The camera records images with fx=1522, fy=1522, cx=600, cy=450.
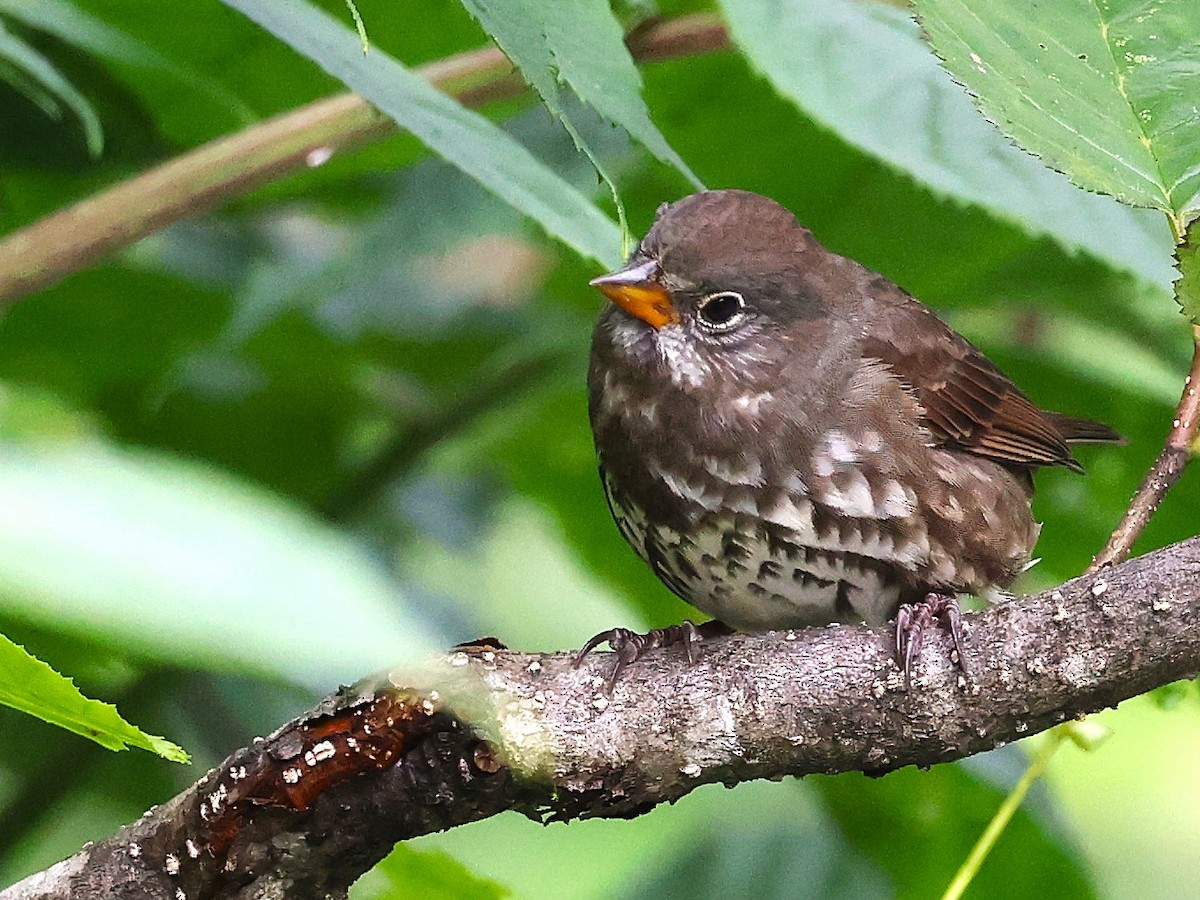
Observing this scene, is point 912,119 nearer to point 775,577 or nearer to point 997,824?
point 775,577

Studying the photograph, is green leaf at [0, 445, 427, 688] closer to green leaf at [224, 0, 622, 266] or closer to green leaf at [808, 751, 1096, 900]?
green leaf at [224, 0, 622, 266]

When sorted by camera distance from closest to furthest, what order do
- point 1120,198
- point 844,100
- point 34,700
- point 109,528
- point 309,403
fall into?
point 109,528 → point 34,700 → point 1120,198 → point 844,100 → point 309,403

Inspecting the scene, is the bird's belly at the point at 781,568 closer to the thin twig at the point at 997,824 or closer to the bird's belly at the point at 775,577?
the bird's belly at the point at 775,577

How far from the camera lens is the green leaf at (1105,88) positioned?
120 cm

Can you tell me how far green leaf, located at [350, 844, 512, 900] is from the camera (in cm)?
145

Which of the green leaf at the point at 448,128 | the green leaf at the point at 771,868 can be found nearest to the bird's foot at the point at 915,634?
the green leaf at the point at 448,128

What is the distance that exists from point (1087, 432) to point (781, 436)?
0.63 metres

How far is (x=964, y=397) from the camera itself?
2516mm

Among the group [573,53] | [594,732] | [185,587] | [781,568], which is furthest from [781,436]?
[185,587]

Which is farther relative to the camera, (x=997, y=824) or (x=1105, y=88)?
(x=997, y=824)

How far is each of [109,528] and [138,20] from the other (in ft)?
5.82

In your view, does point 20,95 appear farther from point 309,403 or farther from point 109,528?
point 109,528

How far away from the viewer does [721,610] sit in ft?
7.59

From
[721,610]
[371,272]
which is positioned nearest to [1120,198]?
[721,610]
